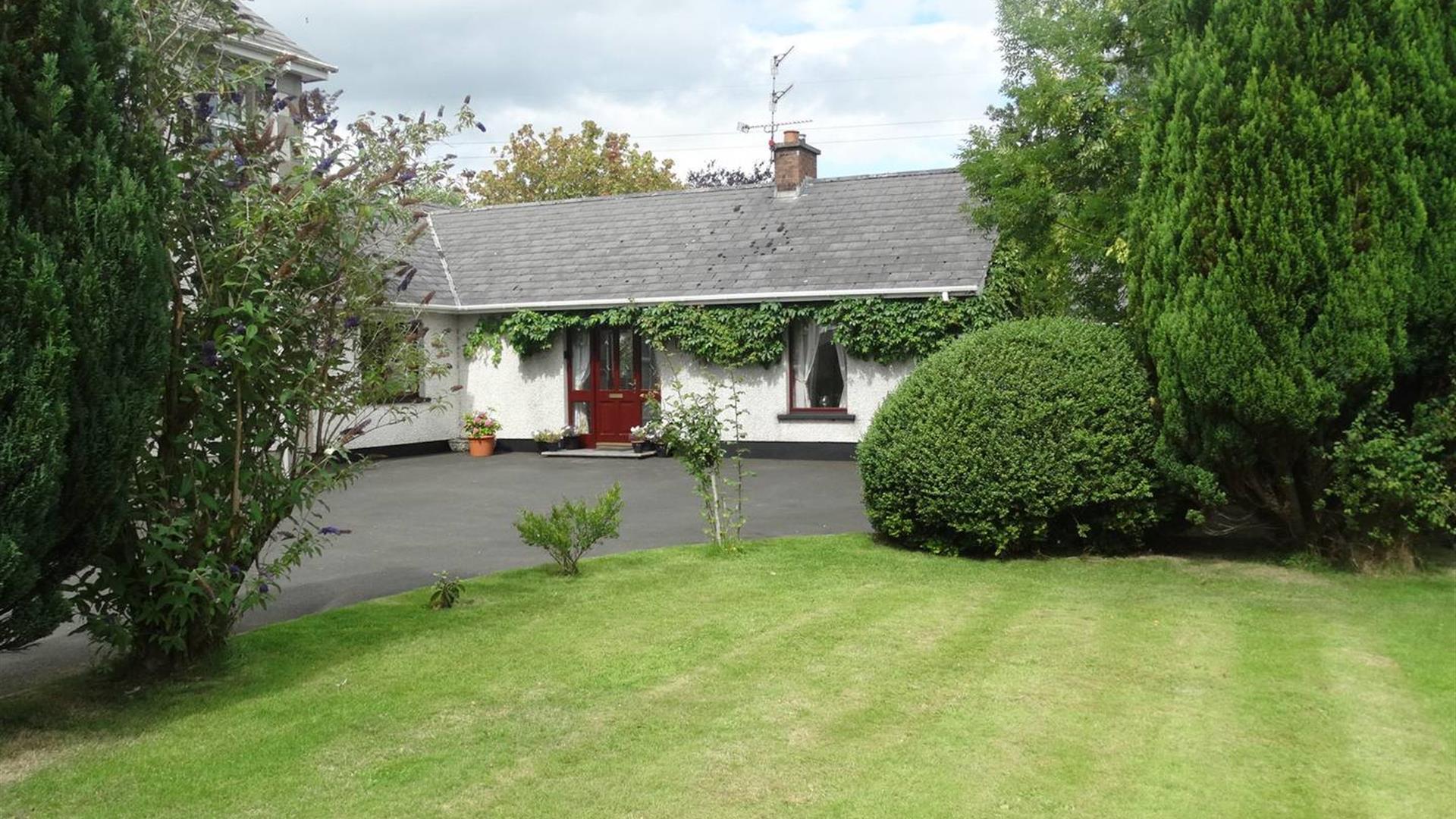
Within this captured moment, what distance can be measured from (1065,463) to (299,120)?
663cm

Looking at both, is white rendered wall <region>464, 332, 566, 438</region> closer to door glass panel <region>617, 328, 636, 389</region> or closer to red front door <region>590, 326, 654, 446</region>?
red front door <region>590, 326, 654, 446</region>

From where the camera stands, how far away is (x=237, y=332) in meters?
6.44

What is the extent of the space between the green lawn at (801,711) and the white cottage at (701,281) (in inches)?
442

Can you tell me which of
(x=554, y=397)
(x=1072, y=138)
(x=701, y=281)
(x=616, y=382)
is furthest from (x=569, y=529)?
(x=554, y=397)

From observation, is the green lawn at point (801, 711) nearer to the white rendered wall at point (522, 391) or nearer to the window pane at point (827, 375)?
the window pane at point (827, 375)

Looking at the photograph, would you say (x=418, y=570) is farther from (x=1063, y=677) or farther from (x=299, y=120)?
(x=1063, y=677)

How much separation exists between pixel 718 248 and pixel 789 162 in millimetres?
2571

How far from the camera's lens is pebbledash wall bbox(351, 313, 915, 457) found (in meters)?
20.2

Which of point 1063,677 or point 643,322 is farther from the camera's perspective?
point 643,322

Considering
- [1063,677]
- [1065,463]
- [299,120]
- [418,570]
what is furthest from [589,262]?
[1063,677]

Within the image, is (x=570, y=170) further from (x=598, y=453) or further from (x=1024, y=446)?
(x=1024, y=446)

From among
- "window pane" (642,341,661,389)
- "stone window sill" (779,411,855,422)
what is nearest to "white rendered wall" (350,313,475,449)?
"window pane" (642,341,661,389)

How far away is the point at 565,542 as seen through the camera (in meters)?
9.62

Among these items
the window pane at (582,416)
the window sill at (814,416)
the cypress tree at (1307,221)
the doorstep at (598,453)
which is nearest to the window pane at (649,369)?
the window pane at (582,416)
